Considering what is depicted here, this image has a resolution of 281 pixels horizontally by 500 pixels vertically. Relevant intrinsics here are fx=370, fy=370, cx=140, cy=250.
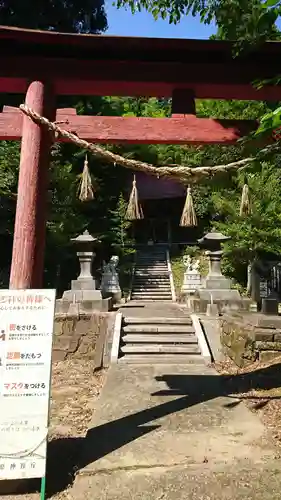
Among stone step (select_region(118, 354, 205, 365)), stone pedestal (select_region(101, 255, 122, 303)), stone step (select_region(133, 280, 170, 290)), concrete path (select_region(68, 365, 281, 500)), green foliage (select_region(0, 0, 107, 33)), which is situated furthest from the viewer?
green foliage (select_region(0, 0, 107, 33))

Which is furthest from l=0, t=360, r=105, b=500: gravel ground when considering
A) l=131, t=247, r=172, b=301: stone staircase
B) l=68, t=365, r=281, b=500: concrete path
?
l=131, t=247, r=172, b=301: stone staircase

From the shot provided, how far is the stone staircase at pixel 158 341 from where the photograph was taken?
23.4 feet

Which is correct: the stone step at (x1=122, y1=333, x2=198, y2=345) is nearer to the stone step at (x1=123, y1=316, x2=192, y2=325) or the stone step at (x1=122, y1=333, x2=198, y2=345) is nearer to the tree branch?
the stone step at (x1=123, y1=316, x2=192, y2=325)

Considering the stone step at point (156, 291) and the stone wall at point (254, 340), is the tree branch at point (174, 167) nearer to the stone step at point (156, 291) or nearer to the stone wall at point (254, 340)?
the stone wall at point (254, 340)

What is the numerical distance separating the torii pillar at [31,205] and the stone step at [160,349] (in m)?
4.53

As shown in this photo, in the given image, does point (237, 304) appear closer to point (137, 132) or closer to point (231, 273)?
point (231, 273)

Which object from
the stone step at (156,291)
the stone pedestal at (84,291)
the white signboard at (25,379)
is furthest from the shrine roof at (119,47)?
the stone step at (156,291)

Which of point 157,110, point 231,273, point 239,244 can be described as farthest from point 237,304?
point 157,110

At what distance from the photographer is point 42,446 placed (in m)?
2.73

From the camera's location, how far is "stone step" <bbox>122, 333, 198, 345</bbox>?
782 centimetres

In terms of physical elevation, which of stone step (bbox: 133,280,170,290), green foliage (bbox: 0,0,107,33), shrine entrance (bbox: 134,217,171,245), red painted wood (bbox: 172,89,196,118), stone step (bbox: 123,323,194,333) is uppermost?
green foliage (bbox: 0,0,107,33)

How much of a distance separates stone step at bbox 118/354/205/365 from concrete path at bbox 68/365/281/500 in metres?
1.67

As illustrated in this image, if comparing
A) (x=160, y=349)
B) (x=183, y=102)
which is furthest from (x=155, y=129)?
(x=160, y=349)

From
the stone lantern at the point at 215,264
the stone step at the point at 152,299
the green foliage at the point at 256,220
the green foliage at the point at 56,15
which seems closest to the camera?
the stone lantern at the point at 215,264
